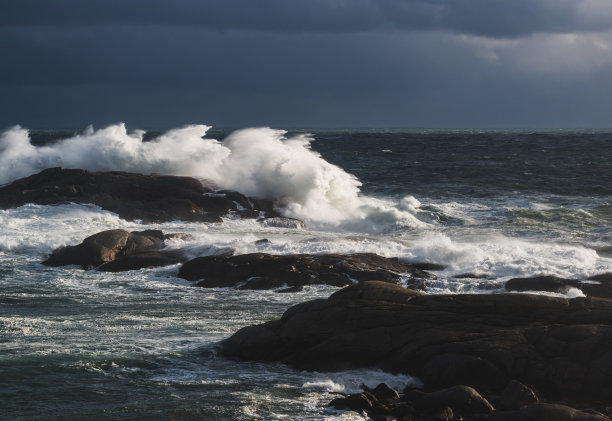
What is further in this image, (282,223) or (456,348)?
(282,223)

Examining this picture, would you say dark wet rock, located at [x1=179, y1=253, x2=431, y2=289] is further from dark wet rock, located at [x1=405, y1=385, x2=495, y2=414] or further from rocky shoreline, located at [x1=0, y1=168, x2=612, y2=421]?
dark wet rock, located at [x1=405, y1=385, x2=495, y2=414]

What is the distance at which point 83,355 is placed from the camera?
12.4 m

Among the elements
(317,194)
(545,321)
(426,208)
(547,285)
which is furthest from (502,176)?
(545,321)

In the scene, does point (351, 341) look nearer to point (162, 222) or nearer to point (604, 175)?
point (162, 222)

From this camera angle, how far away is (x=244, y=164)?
33.3 meters

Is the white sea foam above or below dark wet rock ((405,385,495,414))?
above

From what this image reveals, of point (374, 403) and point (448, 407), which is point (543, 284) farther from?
point (374, 403)

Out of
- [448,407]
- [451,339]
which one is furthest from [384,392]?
[451,339]

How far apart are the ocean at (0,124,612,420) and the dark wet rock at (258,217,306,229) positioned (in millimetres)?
412

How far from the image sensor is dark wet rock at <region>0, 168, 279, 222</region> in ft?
92.2

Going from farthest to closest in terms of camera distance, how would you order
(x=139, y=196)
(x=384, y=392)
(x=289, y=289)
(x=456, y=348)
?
(x=139, y=196) → (x=289, y=289) → (x=456, y=348) → (x=384, y=392)

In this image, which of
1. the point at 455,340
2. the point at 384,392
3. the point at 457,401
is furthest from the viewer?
the point at 455,340

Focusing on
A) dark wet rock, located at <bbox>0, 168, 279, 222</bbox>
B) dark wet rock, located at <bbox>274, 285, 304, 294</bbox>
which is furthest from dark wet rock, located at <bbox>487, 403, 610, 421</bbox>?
dark wet rock, located at <bbox>0, 168, 279, 222</bbox>

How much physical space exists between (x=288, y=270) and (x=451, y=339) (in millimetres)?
7973
